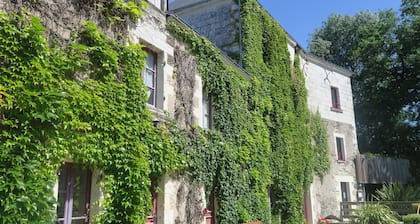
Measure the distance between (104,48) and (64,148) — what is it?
1.86m

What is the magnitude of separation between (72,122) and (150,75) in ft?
8.83

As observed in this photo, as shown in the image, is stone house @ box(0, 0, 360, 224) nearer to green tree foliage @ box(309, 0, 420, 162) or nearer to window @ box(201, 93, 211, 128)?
window @ box(201, 93, 211, 128)

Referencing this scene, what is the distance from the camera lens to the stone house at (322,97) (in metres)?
13.2

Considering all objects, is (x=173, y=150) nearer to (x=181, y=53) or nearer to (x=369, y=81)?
(x=181, y=53)

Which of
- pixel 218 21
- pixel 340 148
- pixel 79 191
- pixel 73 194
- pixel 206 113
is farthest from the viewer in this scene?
pixel 340 148

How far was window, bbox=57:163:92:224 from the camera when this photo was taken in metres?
5.35

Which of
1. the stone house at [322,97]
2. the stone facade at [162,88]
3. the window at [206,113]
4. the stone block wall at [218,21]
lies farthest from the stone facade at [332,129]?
the stone facade at [162,88]

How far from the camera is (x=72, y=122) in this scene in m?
5.14

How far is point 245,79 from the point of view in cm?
1148

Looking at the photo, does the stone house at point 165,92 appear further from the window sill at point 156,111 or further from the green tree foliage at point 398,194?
the green tree foliage at point 398,194

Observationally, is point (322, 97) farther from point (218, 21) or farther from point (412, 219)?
point (412, 219)

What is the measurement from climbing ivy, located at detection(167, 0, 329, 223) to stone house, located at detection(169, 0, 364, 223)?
25.1 inches

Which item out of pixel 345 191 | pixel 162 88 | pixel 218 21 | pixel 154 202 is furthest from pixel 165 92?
pixel 345 191

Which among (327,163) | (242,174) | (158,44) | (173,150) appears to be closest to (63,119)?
(173,150)
